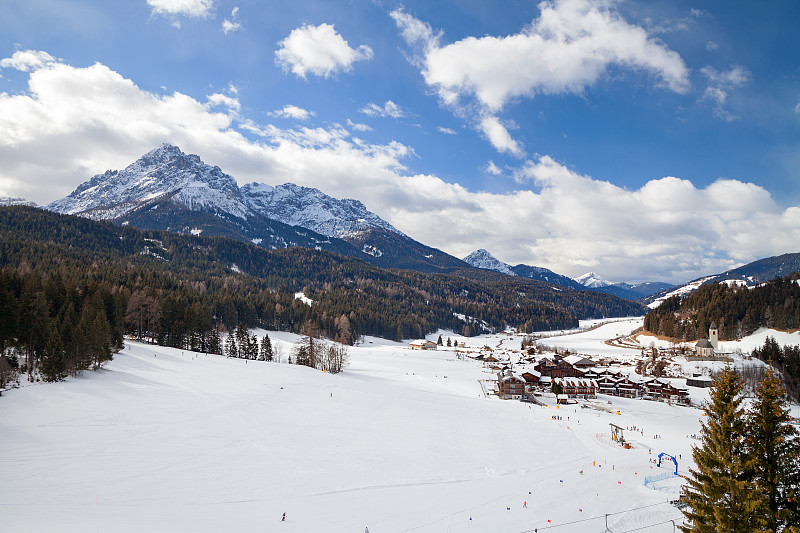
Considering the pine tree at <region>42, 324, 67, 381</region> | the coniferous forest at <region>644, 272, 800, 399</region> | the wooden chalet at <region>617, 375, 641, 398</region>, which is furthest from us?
the coniferous forest at <region>644, 272, 800, 399</region>

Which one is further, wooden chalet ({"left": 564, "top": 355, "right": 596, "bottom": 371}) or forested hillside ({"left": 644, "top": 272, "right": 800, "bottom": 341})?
forested hillside ({"left": 644, "top": 272, "right": 800, "bottom": 341})

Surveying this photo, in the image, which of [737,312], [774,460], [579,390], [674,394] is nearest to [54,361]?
[774,460]

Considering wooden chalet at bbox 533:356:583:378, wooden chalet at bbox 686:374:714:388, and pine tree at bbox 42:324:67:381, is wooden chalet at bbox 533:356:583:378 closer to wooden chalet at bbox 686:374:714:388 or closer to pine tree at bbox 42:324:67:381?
wooden chalet at bbox 686:374:714:388

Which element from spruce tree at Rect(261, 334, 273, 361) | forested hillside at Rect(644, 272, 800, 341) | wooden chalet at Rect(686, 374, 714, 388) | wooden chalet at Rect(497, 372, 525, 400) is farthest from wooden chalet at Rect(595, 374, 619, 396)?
forested hillside at Rect(644, 272, 800, 341)

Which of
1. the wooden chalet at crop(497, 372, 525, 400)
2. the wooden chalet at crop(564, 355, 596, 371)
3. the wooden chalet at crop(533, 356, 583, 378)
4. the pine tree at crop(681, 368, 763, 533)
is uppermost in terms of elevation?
the pine tree at crop(681, 368, 763, 533)

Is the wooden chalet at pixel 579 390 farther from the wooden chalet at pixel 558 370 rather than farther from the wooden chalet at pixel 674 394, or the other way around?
the wooden chalet at pixel 558 370

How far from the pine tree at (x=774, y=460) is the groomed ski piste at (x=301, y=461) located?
1253 centimetres

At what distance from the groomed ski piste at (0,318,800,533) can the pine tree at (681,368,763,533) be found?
1196cm

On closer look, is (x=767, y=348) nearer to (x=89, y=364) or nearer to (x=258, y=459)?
(x=258, y=459)

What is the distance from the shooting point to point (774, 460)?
13.4 meters

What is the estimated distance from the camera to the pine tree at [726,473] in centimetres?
1322

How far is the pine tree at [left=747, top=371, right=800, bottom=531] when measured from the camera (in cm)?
1326

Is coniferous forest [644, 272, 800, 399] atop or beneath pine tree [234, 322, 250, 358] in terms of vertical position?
atop

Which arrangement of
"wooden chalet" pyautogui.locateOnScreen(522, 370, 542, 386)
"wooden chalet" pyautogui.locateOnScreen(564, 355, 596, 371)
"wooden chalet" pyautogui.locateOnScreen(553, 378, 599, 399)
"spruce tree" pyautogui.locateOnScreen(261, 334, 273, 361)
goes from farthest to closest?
1. "wooden chalet" pyautogui.locateOnScreen(564, 355, 596, 371)
2. "wooden chalet" pyautogui.locateOnScreen(522, 370, 542, 386)
3. "spruce tree" pyautogui.locateOnScreen(261, 334, 273, 361)
4. "wooden chalet" pyautogui.locateOnScreen(553, 378, 599, 399)
